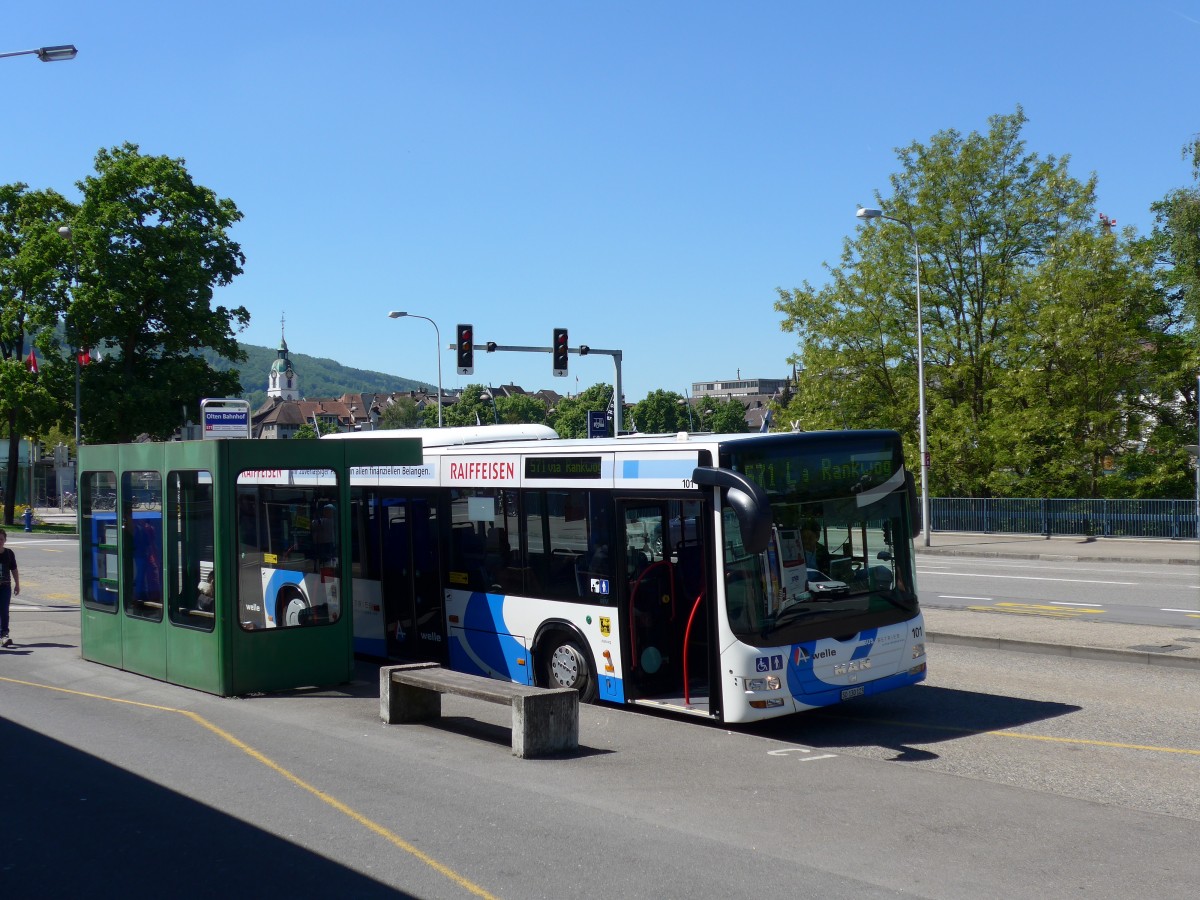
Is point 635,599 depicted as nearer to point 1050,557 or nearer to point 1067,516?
Answer: point 1050,557

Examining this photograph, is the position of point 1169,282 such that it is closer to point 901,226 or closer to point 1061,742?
point 901,226

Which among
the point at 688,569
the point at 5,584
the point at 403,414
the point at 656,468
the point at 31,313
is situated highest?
the point at 403,414

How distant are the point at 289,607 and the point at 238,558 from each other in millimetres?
1098

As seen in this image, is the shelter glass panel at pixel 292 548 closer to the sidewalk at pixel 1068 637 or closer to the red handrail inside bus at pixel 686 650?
the red handrail inside bus at pixel 686 650

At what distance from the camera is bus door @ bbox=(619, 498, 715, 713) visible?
10.5 metres

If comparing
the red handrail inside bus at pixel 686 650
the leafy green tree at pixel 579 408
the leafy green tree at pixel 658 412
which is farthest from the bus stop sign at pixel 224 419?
the leafy green tree at pixel 658 412

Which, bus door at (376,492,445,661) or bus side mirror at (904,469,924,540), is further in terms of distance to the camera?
bus door at (376,492,445,661)

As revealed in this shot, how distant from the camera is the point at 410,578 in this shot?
13.5 m

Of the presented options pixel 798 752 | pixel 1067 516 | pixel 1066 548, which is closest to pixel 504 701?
pixel 798 752

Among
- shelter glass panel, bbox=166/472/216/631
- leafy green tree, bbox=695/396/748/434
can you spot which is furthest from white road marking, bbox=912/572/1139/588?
leafy green tree, bbox=695/396/748/434

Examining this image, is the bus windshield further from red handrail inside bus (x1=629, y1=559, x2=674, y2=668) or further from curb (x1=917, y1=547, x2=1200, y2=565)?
curb (x1=917, y1=547, x2=1200, y2=565)

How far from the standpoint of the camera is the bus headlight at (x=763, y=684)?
954 cm

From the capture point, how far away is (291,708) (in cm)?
Answer: 1112

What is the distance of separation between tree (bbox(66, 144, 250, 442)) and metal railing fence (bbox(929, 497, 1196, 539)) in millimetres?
28693
